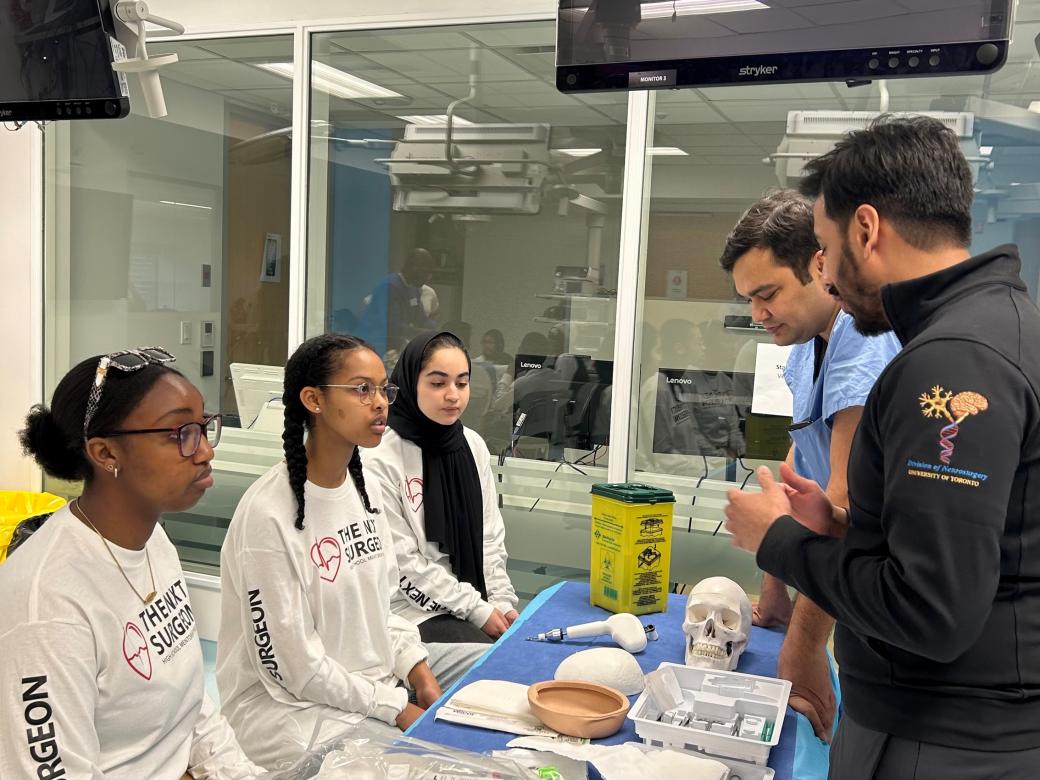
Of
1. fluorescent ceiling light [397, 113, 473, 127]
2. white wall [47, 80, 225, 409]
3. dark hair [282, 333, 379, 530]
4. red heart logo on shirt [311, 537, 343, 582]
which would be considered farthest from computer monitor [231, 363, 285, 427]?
red heart logo on shirt [311, 537, 343, 582]

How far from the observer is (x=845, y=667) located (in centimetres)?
131

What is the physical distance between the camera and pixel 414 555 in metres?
2.85

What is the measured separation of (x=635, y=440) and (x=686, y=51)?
7.04 ft

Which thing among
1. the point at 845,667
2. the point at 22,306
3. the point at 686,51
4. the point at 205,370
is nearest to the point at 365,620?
the point at 845,667

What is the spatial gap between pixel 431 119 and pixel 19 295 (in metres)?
2.38

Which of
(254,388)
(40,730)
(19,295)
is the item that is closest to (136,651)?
(40,730)

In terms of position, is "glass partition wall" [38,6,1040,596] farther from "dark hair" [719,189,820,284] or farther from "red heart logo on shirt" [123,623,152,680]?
"red heart logo on shirt" [123,623,152,680]

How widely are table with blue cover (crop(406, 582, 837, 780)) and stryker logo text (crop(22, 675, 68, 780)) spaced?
0.55 meters

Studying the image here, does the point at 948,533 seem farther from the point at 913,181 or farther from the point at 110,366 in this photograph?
the point at 110,366

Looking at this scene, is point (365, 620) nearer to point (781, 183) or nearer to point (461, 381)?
point (461, 381)

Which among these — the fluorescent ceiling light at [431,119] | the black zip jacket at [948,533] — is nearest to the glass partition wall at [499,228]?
the fluorescent ceiling light at [431,119]

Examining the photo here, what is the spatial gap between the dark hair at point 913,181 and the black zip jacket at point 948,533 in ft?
0.22

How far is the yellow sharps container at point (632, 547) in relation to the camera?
214 centimetres

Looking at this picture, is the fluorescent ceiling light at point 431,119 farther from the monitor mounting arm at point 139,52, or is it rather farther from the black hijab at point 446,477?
the monitor mounting arm at point 139,52
